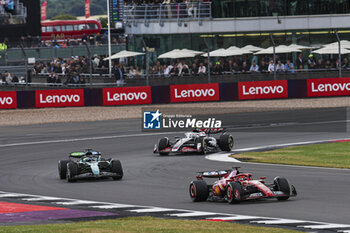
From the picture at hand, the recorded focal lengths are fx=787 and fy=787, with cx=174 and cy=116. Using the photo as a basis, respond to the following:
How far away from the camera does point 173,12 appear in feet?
189

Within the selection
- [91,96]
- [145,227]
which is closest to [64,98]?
[91,96]

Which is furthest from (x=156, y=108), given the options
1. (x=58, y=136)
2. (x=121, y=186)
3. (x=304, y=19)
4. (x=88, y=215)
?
(x=88, y=215)

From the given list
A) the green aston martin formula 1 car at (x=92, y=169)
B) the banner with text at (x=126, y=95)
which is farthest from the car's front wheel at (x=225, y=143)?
the banner with text at (x=126, y=95)

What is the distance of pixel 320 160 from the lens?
76.8ft

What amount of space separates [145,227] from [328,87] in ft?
108

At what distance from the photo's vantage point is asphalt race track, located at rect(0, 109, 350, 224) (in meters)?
15.2

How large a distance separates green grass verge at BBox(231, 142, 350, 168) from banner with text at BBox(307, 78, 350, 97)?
15.9m

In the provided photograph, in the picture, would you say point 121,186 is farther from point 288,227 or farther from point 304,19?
point 304,19

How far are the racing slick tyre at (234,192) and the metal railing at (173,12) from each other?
42.3 meters

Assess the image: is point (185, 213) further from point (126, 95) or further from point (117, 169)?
point (126, 95)

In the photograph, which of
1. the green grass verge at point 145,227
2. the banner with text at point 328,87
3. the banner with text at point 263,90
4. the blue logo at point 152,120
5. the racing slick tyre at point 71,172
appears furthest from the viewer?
the banner with text at point 328,87

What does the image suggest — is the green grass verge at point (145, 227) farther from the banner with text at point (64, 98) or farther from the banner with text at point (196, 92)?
the banner with text at point (196, 92)

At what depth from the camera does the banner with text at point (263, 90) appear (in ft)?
143

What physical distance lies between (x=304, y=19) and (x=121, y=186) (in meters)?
40.0
